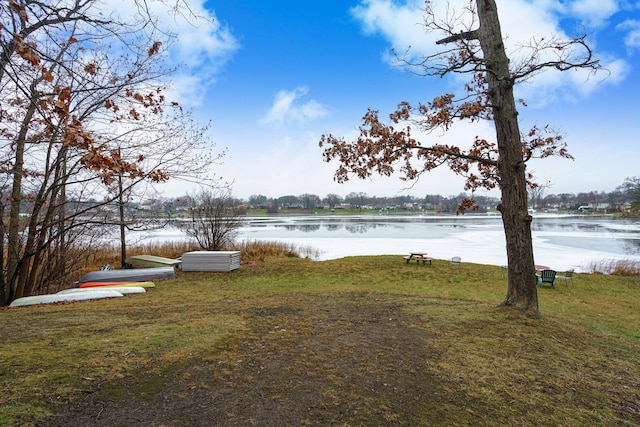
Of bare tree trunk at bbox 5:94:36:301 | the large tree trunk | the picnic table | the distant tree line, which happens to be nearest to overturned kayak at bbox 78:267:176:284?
bare tree trunk at bbox 5:94:36:301

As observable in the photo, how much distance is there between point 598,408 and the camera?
118 inches

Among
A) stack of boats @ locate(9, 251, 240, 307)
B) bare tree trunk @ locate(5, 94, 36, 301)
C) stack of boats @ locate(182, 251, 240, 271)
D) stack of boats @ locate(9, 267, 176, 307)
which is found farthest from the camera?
stack of boats @ locate(182, 251, 240, 271)

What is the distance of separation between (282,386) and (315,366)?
1.75ft

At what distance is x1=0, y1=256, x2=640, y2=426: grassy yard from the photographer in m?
2.69

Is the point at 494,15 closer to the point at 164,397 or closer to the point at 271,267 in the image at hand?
the point at 164,397

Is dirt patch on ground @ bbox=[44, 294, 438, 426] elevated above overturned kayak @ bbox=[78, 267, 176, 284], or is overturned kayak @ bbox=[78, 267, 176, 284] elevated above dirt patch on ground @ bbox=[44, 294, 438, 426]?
dirt patch on ground @ bbox=[44, 294, 438, 426]

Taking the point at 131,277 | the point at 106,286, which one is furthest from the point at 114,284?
the point at 131,277

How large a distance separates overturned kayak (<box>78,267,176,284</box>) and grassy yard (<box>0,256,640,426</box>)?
15.7ft

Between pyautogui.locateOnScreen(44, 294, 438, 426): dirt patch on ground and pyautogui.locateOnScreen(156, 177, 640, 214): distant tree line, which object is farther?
pyautogui.locateOnScreen(156, 177, 640, 214): distant tree line

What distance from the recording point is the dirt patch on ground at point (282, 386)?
8.51ft

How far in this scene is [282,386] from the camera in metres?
3.10

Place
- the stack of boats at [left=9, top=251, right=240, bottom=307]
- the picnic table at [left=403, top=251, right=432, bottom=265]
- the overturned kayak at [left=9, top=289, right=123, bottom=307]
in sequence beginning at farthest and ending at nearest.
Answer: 1. the picnic table at [left=403, top=251, right=432, bottom=265]
2. the stack of boats at [left=9, top=251, right=240, bottom=307]
3. the overturned kayak at [left=9, top=289, right=123, bottom=307]

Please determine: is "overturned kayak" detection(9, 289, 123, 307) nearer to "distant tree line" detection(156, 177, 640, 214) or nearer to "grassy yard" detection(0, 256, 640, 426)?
"grassy yard" detection(0, 256, 640, 426)

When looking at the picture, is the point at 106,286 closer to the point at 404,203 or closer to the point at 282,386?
the point at 282,386
